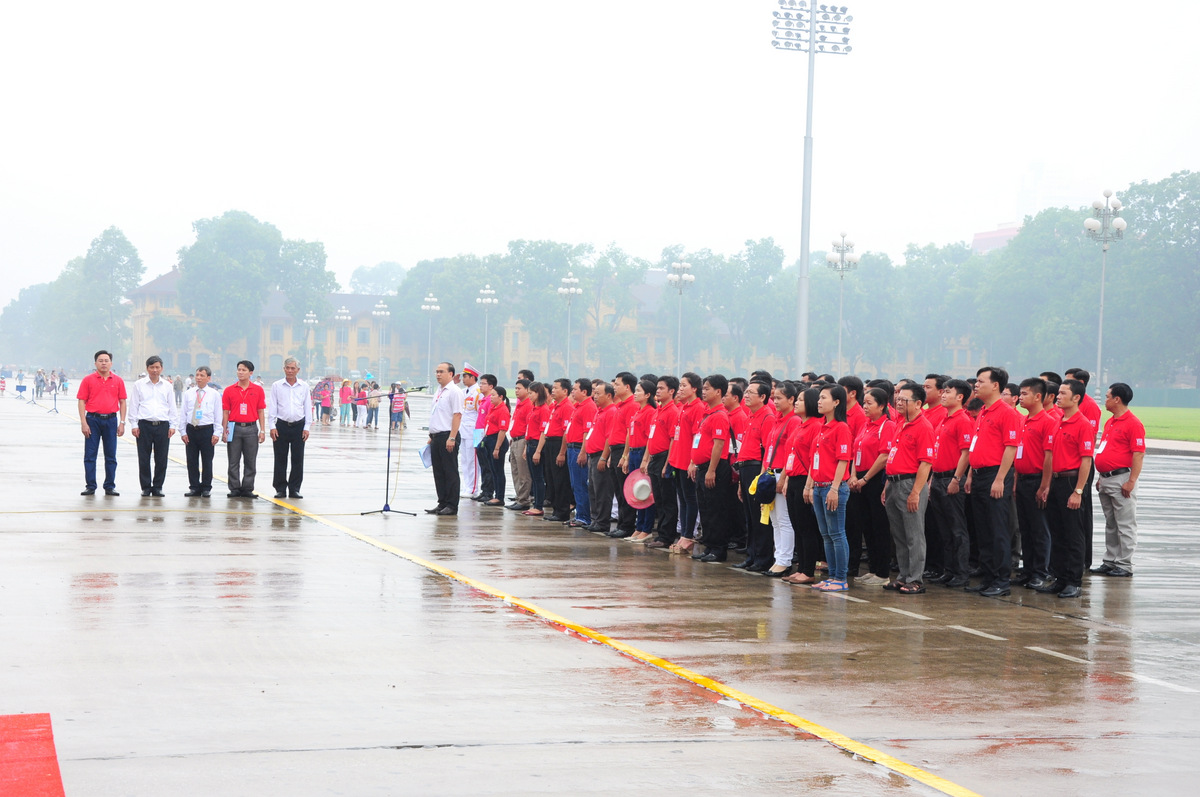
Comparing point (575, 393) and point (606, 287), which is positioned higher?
point (606, 287)

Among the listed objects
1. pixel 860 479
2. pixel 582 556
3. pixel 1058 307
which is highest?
pixel 1058 307

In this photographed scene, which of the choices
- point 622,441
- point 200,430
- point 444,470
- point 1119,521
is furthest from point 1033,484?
point 200,430

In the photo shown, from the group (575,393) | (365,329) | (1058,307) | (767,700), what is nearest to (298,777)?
(767,700)

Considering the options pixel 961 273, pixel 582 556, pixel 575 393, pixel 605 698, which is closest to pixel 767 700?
pixel 605 698

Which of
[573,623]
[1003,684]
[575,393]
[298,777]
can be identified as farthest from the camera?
[575,393]

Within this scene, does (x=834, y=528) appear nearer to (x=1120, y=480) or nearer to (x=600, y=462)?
(x=1120, y=480)

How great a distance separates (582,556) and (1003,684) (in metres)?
5.84

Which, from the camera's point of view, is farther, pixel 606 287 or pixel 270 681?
pixel 606 287

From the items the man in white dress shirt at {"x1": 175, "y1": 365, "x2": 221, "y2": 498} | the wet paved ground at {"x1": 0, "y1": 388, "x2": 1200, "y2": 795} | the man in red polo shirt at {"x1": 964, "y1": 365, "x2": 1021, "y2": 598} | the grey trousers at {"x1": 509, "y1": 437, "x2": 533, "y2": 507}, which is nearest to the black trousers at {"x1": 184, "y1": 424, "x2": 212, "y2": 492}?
the man in white dress shirt at {"x1": 175, "y1": 365, "x2": 221, "y2": 498}

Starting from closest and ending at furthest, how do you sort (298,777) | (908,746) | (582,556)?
(298,777) < (908,746) < (582,556)

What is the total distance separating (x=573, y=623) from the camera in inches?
353

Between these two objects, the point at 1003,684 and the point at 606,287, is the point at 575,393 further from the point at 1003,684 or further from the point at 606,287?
the point at 606,287

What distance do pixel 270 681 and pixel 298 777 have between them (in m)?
1.75

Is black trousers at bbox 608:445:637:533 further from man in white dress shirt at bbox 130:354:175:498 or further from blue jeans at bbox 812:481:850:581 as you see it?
man in white dress shirt at bbox 130:354:175:498
